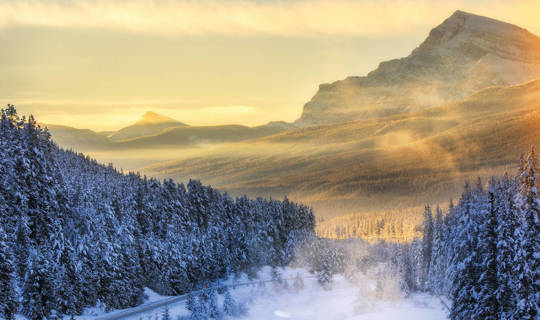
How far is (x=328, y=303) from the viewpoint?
92500 millimetres

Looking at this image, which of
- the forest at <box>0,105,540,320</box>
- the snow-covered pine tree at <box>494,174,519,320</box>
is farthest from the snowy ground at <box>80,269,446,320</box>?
the snow-covered pine tree at <box>494,174,519,320</box>

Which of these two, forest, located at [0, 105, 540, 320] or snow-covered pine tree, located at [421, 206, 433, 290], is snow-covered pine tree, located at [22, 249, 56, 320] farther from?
snow-covered pine tree, located at [421, 206, 433, 290]

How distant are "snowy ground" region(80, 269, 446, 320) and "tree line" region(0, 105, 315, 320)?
708cm

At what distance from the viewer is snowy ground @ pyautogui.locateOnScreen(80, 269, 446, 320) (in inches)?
3194


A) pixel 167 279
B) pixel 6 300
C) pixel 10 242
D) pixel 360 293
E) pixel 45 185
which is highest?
pixel 45 185

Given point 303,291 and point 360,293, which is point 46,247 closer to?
point 303,291

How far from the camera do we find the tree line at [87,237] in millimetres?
47469

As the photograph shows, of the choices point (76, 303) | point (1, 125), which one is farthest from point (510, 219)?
point (1, 125)

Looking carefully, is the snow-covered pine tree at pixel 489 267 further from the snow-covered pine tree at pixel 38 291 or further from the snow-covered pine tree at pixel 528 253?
the snow-covered pine tree at pixel 38 291

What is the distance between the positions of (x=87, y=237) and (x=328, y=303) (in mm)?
48511

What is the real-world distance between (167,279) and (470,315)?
38269 millimetres

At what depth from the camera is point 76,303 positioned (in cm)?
5125

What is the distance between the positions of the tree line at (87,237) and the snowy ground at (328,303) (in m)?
7.08

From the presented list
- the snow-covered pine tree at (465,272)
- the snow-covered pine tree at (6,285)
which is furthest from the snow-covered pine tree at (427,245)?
the snow-covered pine tree at (6,285)
